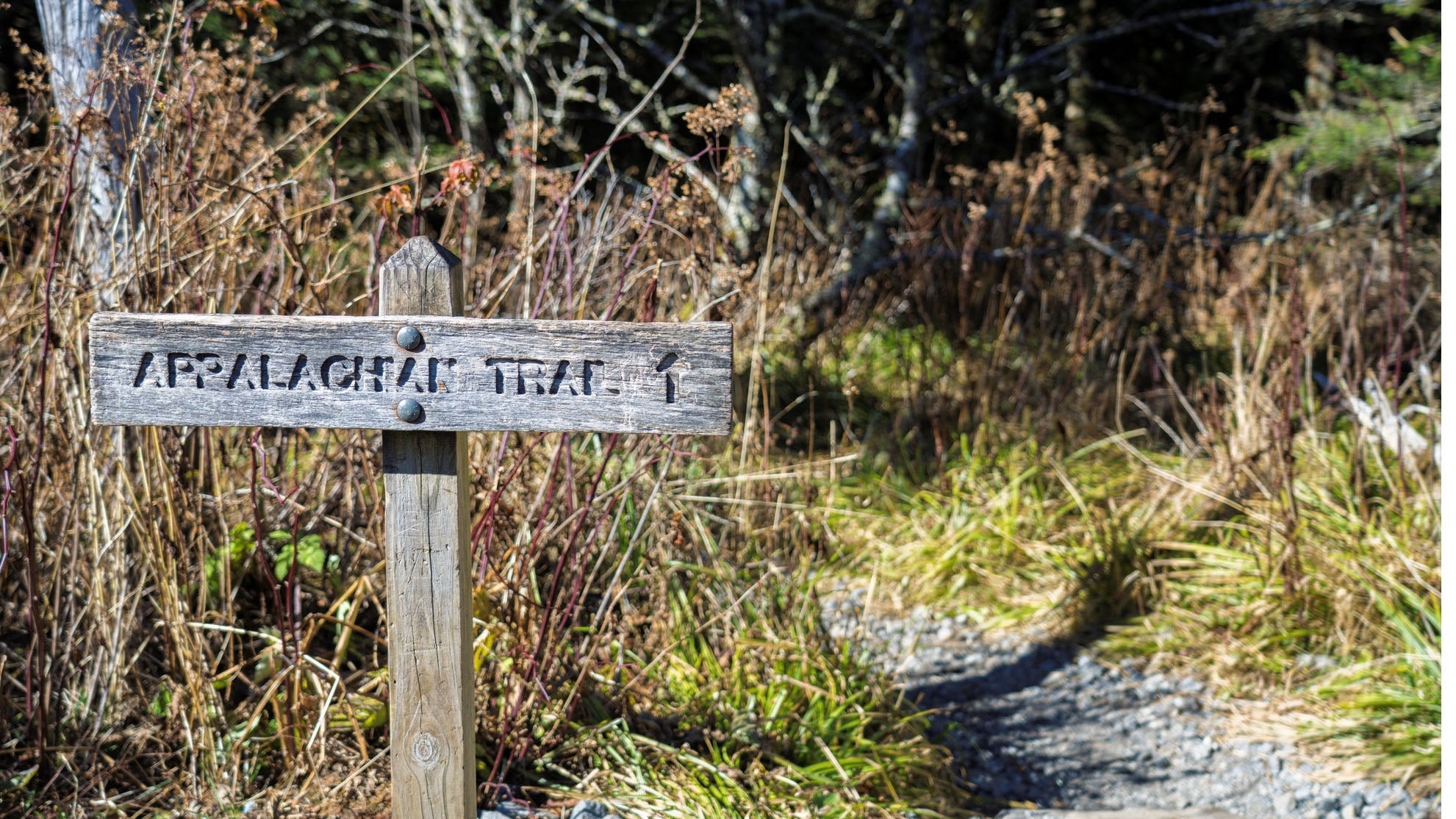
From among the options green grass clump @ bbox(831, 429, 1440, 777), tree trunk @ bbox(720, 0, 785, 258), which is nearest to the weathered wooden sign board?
green grass clump @ bbox(831, 429, 1440, 777)

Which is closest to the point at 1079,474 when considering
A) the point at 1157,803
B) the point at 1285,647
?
the point at 1285,647

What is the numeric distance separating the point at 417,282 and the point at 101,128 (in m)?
1.01

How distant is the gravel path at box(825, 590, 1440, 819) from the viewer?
2863mm

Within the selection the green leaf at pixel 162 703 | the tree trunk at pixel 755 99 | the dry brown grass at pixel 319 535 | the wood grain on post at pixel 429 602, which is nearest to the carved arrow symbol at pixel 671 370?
the wood grain on post at pixel 429 602

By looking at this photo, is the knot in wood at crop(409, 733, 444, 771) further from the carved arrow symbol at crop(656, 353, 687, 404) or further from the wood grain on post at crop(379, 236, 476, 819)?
the carved arrow symbol at crop(656, 353, 687, 404)

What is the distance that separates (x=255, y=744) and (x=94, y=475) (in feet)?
2.18

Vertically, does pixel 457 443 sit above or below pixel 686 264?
below

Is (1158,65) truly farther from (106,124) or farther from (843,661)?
(106,124)

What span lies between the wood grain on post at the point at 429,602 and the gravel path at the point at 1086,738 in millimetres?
1240

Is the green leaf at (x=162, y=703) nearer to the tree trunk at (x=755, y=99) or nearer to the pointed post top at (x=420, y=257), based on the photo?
the pointed post top at (x=420, y=257)

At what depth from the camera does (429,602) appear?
188 cm

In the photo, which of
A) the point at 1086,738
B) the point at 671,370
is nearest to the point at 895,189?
the point at 1086,738

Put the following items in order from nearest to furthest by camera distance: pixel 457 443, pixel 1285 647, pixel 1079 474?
pixel 457 443
pixel 1285 647
pixel 1079 474

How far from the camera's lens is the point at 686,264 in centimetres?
233
